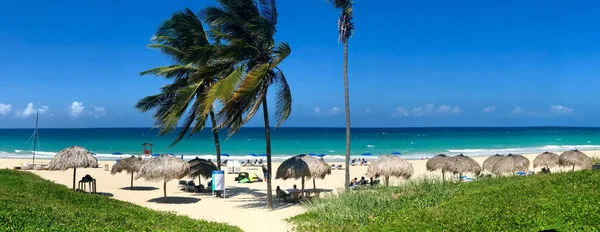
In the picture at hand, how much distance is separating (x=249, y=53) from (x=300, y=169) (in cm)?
412

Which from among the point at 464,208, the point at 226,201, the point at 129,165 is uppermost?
the point at 129,165

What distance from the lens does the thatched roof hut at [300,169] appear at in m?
13.8

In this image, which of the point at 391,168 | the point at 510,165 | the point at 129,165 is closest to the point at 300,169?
the point at 391,168

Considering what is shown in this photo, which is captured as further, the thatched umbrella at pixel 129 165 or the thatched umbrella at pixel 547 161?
the thatched umbrella at pixel 547 161

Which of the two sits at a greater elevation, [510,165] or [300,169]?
[300,169]

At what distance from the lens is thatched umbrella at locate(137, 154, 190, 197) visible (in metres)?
14.1

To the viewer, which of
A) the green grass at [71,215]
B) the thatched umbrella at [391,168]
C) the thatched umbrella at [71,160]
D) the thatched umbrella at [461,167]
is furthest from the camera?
the thatched umbrella at [461,167]

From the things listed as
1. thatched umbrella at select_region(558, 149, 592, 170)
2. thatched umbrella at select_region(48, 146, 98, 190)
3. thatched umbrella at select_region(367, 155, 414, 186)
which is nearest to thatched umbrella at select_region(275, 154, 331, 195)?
thatched umbrella at select_region(367, 155, 414, 186)

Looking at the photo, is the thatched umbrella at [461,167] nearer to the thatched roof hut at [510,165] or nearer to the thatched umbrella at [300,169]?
the thatched roof hut at [510,165]

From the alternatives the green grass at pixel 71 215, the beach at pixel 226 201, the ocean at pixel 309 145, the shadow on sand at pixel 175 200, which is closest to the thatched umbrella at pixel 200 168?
the beach at pixel 226 201

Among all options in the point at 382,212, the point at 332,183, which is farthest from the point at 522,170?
the point at 382,212

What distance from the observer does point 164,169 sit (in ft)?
46.5

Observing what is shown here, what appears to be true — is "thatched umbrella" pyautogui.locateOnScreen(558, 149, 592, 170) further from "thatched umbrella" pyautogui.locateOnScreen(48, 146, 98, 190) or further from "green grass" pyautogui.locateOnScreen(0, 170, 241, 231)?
"thatched umbrella" pyautogui.locateOnScreen(48, 146, 98, 190)

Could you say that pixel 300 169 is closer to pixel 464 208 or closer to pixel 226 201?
pixel 226 201
